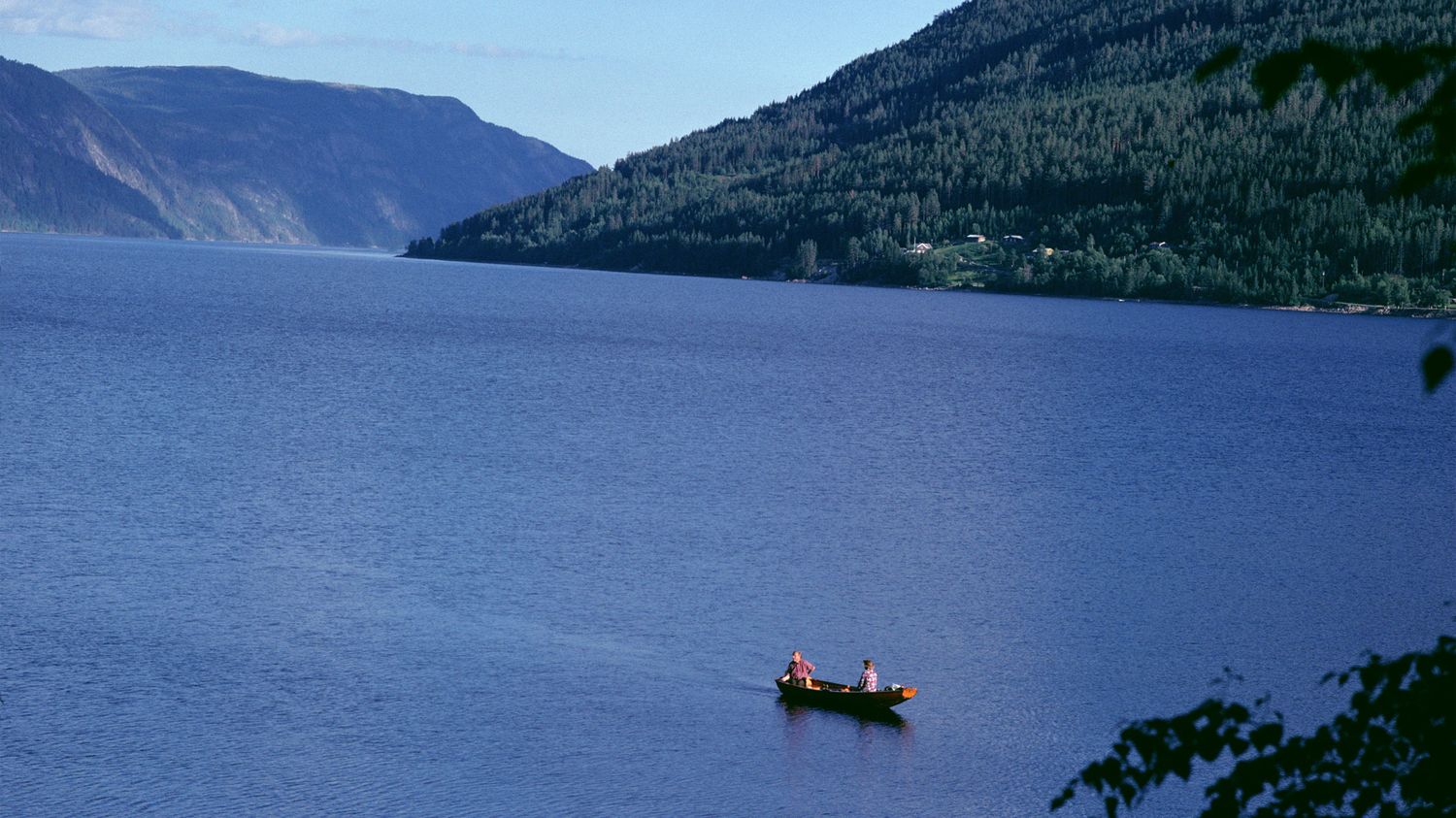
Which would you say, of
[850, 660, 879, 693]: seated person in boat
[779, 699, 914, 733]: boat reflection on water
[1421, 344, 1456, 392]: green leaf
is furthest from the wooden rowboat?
[1421, 344, 1456, 392]: green leaf

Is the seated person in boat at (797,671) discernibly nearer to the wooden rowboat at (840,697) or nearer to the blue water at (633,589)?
the wooden rowboat at (840,697)

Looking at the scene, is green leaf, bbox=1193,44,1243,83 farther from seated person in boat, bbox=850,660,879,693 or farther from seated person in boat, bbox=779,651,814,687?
seated person in boat, bbox=779,651,814,687

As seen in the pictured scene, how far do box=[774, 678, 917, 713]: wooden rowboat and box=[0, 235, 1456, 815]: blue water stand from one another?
684mm

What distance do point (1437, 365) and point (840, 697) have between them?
140 feet

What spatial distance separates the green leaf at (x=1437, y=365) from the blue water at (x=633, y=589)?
342 centimetres

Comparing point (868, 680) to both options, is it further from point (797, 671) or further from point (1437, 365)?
point (1437, 365)

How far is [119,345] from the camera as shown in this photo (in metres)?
154

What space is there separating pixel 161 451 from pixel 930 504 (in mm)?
44422

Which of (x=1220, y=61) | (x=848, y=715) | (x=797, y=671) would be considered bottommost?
(x=848, y=715)

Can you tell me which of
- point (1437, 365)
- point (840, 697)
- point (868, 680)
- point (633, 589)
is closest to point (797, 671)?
point (840, 697)

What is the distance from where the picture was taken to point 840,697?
5100cm

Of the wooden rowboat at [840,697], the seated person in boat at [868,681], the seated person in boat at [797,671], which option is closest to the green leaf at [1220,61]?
the wooden rowboat at [840,697]

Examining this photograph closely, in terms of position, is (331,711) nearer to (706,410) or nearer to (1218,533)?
(1218,533)

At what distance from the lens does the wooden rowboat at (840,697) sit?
50.4 meters
